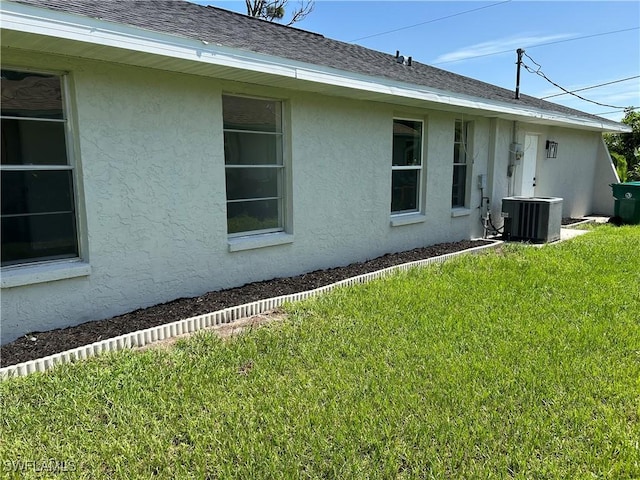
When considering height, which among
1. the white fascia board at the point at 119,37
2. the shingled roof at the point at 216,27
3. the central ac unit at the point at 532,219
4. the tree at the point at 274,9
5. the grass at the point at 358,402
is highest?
the tree at the point at 274,9

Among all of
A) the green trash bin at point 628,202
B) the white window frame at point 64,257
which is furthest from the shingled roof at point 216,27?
the green trash bin at point 628,202

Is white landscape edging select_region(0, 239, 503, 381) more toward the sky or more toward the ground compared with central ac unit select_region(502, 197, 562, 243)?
more toward the ground

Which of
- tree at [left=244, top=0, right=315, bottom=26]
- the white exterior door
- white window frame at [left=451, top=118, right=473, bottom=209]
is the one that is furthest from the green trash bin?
tree at [left=244, top=0, right=315, bottom=26]

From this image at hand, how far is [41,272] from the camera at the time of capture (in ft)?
14.1

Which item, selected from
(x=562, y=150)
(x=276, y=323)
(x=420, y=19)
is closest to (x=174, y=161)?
(x=276, y=323)

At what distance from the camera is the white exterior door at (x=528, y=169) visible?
11.7 m

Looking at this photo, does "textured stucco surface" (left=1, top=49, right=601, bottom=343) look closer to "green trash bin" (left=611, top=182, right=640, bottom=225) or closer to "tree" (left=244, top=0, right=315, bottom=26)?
"green trash bin" (left=611, top=182, right=640, bottom=225)

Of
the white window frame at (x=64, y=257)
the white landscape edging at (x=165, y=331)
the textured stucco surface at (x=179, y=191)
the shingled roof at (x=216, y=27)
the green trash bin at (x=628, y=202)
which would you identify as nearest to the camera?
the white landscape edging at (x=165, y=331)

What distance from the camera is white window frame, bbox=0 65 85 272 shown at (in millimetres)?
4172

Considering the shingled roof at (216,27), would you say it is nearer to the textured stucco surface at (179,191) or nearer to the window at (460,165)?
the textured stucco surface at (179,191)

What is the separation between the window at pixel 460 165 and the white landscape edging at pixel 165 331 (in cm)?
449

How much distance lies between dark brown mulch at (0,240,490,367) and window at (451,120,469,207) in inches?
122

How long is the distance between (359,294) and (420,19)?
2327 cm

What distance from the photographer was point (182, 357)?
12.8ft
